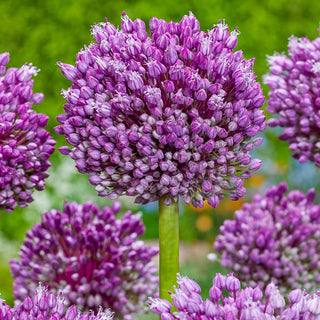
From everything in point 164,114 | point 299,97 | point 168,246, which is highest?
point 299,97

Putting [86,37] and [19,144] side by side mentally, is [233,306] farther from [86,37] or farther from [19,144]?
[86,37]

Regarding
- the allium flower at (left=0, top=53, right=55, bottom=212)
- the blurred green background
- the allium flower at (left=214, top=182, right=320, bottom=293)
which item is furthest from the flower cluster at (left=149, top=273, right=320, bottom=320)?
the blurred green background

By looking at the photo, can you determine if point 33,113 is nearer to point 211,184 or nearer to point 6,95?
point 6,95

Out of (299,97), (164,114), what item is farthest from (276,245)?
(164,114)

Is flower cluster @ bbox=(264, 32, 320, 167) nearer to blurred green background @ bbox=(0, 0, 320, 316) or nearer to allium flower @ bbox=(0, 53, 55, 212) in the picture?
allium flower @ bbox=(0, 53, 55, 212)

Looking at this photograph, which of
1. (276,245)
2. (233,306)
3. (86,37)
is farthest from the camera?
(86,37)

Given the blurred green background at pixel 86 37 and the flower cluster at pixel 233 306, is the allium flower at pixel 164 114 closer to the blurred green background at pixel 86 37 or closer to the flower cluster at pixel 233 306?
the flower cluster at pixel 233 306
